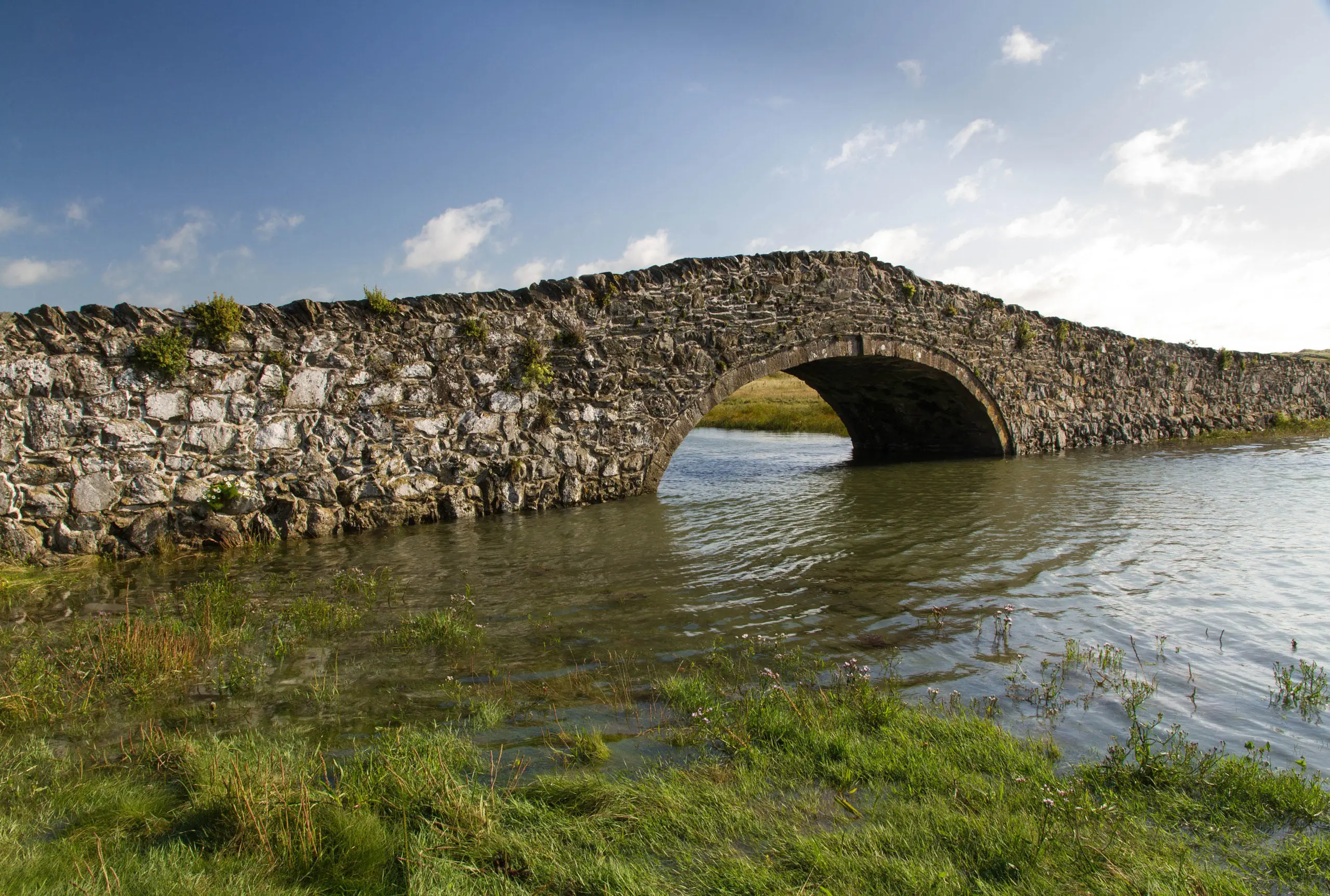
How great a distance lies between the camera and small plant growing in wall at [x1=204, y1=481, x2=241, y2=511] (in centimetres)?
938

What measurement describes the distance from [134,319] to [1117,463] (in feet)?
65.6

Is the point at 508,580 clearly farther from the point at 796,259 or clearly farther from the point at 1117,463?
the point at 1117,463

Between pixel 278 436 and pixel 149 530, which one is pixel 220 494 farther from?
pixel 278 436

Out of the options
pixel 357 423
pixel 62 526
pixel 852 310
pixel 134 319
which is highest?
pixel 852 310

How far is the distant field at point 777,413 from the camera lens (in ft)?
110

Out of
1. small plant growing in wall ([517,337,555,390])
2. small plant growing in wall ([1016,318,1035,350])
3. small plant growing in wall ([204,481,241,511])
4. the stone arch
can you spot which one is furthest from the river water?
small plant growing in wall ([1016,318,1035,350])

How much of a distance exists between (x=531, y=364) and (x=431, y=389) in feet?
5.47

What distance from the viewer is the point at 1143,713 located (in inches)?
171

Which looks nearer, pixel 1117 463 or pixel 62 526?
pixel 62 526

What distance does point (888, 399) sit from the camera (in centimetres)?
2094

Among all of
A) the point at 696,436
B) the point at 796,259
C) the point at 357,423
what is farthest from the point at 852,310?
the point at 696,436

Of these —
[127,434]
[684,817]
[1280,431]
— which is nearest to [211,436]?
[127,434]

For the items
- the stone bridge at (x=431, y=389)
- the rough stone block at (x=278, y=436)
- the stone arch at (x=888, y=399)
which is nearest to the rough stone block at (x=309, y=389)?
the stone bridge at (x=431, y=389)

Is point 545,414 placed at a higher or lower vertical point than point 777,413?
lower
